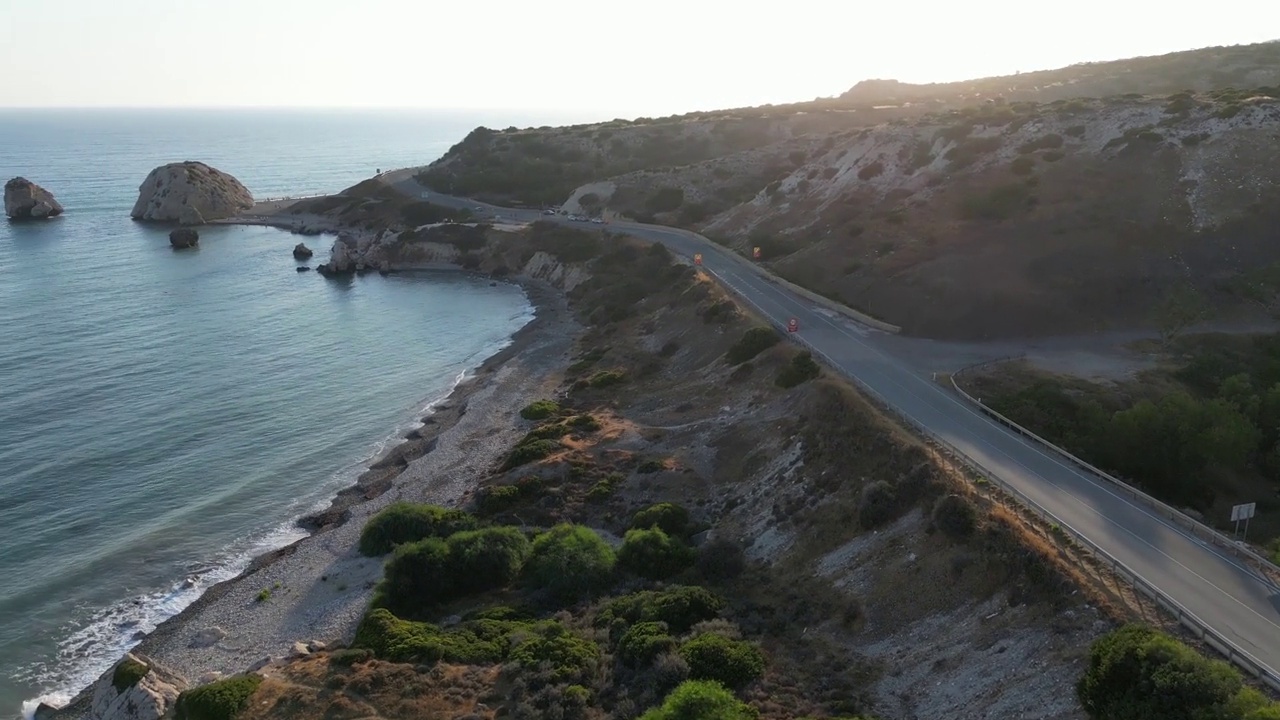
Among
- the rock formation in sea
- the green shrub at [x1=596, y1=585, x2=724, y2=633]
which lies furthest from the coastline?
the rock formation in sea

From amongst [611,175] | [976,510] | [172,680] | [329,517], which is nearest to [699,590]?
[976,510]

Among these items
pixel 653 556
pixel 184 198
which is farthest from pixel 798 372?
pixel 184 198

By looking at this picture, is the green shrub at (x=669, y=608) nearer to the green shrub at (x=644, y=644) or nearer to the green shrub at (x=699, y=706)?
the green shrub at (x=644, y=644)

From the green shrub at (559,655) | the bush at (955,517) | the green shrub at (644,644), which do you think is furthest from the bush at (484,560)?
the bush at (955,517)

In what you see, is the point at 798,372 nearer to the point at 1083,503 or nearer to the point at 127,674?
the point at 1083,503

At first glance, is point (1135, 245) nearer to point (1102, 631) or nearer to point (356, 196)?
point (1102, 631)
